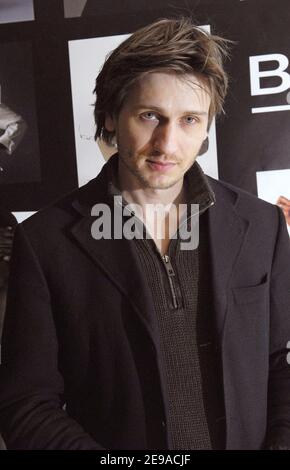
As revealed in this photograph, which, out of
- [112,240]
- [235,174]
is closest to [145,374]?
[112,240]

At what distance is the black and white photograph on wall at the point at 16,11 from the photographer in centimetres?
135

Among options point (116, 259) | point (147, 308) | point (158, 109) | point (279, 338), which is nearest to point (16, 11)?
point (158, 109)

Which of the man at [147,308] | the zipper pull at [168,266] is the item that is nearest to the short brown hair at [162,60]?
the man at [147,308]

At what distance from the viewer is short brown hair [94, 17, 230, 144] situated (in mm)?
1008

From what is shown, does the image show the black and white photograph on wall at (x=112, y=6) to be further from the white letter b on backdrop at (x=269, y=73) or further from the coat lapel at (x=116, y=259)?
the coat lapel at (x=116, y=259)

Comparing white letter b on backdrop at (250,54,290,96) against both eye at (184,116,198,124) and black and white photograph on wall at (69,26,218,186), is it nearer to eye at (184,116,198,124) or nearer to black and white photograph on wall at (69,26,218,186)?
black and white photograph on wall at (69,26,218,186)

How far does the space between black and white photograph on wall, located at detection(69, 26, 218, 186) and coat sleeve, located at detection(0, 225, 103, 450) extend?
416 millimetres

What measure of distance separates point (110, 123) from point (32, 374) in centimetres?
58

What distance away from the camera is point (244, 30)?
4.14 feet

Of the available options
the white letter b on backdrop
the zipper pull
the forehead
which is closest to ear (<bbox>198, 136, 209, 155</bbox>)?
the white letter b on backdrop

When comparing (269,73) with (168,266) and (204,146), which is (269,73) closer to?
(204,146)

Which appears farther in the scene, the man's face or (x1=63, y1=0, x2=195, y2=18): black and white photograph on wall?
(x1=63, y1=0, x2=195, y2=18): black and white photograph on wall

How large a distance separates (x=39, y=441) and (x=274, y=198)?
83cm

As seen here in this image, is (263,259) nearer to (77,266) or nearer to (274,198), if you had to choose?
(274,198)
